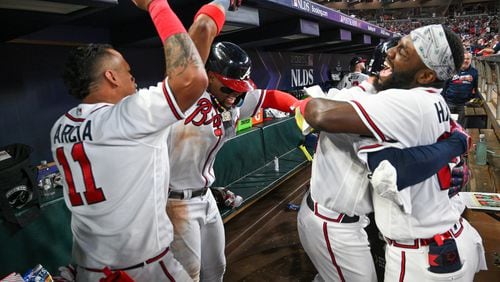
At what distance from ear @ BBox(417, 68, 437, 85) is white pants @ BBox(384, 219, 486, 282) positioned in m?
0.62

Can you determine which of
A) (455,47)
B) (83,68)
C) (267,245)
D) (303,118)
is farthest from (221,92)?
(267,245)

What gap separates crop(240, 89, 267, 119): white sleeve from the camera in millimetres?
2357

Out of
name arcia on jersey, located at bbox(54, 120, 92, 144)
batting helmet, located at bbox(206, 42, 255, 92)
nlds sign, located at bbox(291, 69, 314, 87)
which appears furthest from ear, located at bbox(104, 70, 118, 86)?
nlds sign, located at bbox(291, 69, 314, 87)

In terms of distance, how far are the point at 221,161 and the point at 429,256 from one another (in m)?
2.91

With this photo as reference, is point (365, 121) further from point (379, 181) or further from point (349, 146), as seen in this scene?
point (349, 146)

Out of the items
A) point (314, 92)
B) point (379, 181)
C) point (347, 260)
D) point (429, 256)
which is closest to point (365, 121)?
point (379, 181)

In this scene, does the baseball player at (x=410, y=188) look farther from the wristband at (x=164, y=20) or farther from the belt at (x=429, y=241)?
the wristband at (x=164, y=20)

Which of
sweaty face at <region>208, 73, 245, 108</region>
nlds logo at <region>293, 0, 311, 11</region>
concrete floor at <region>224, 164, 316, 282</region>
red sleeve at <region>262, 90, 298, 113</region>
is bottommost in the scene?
concrete floor at <region>224, 164, 316, 282</region>

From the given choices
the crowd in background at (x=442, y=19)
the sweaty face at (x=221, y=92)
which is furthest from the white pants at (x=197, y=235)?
the crowd in background at (x=442, y=19)

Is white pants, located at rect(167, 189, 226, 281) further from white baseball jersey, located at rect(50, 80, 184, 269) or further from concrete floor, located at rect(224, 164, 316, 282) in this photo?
concrete floor, located at rect(224, 164, 316, 282)

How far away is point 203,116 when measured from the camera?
183cm

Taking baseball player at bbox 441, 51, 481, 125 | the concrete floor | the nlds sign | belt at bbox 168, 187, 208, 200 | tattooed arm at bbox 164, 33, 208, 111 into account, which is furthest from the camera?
the nlds sign

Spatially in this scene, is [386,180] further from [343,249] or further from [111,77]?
[111,77]

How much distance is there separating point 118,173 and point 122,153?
76mm
